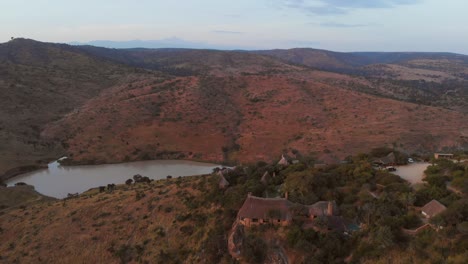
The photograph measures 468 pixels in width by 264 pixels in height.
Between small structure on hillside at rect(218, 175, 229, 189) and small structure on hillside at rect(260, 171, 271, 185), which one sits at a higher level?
small structure on hillside at rect(260, 171, 271, 185)


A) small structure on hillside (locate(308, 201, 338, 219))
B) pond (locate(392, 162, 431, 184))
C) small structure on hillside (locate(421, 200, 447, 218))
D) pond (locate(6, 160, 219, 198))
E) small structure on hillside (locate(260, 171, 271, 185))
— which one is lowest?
pond (locate(6, 160, 219, 198))

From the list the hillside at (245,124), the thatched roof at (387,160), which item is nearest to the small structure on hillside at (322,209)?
the thatched roof at (387,160)

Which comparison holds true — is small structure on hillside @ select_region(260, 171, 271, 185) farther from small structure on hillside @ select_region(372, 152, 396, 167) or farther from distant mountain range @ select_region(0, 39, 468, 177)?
distant mountain range @ select_region(0, 39, 468, 177)

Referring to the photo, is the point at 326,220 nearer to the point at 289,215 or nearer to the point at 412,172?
the point at 289,215

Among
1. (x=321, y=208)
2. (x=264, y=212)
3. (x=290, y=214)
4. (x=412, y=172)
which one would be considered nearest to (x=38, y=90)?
(x=264, y=212)

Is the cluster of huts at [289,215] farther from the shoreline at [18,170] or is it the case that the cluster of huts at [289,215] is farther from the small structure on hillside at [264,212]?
the shoreline at [18,170]

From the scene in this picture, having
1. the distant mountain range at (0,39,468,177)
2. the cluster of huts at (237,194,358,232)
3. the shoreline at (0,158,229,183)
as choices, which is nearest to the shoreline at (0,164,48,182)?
the shoreline at (0,158,229,183)
